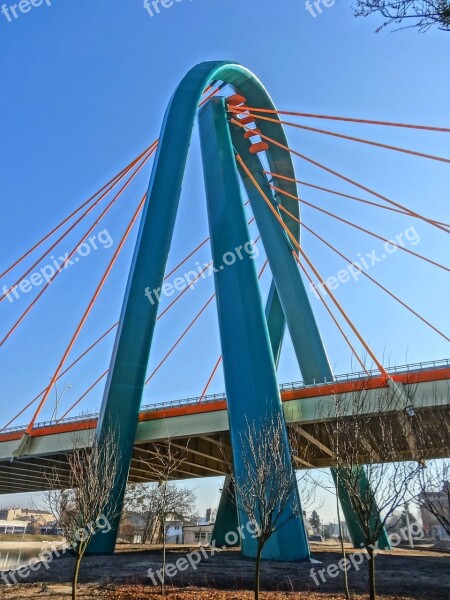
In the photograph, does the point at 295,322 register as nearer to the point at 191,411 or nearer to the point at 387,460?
the point at 191,411

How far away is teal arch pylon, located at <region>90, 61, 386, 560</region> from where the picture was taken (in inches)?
905

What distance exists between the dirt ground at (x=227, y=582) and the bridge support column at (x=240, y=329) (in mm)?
1325

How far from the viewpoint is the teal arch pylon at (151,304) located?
22984 mm

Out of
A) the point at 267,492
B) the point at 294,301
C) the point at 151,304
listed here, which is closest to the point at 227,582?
the point at 267,492

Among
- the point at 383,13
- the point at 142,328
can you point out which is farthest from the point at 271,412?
the point at 383,13

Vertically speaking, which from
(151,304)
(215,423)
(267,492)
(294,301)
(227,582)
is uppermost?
(294,301)

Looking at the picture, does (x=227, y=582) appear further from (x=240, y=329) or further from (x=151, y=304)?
(x=151, y=304)

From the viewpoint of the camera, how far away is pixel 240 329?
21.2 metres

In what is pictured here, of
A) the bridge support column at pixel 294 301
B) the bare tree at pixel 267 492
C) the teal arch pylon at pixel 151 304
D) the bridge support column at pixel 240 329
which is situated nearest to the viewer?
the bare tree at pixel 267 492

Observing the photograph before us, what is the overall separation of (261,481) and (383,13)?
10321 millimetres

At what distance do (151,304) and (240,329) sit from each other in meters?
5.93

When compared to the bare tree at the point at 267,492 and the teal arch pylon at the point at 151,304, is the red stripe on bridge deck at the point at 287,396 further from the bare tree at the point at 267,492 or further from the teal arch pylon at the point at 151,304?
the bare tree at the point at 267,492

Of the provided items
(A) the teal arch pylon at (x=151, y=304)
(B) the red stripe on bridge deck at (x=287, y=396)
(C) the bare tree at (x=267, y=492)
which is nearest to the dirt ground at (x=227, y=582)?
(C) the bare tree at (x=267, y=492)

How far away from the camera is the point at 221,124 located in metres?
28.7
